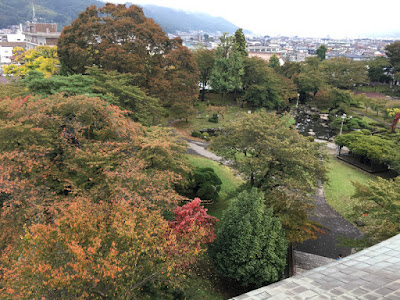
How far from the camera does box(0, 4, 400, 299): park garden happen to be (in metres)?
5.87

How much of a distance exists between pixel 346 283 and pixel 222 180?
1356 centimetres

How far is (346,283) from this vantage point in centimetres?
391

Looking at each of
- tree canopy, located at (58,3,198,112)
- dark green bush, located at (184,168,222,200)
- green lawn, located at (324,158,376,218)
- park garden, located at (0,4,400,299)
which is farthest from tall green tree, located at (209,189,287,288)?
tree canopy, located at (58,3,198,112)

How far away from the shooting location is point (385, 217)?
30.6 ft

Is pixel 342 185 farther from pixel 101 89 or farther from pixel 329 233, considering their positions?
pixel 101 89

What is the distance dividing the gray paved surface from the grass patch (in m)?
8.52

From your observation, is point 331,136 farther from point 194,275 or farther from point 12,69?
point 12,69

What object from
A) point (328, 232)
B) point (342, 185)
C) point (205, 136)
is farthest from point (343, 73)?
point (328, 232)

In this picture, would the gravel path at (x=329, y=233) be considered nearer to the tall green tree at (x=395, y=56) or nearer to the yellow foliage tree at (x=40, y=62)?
the yellow foliage tree at (x=40, y=62)

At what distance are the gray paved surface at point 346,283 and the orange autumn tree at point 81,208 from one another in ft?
9.00

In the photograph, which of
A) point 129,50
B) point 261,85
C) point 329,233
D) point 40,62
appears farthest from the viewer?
point 261,85

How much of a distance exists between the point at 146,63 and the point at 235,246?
16830 millimetres

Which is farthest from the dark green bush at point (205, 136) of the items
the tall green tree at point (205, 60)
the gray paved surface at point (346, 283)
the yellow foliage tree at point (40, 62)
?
the gray paved surface at point (346, 283)

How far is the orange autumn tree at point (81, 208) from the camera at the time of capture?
216 inches
